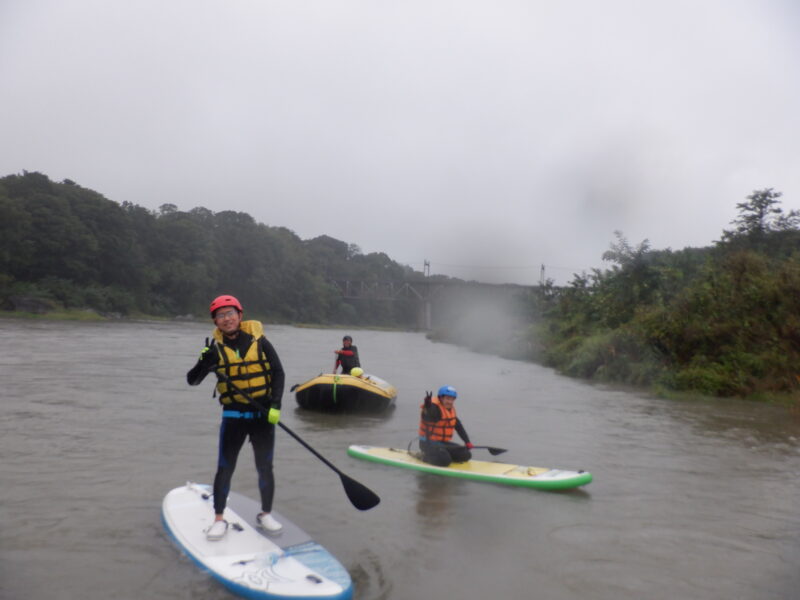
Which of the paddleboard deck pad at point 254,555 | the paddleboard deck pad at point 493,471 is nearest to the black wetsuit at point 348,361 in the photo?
the paddleboard deck pad at point 493,471

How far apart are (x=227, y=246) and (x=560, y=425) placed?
5438cm

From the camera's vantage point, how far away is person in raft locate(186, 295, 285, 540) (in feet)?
15.0

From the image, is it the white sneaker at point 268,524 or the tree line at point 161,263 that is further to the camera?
the tree line at point 161,263

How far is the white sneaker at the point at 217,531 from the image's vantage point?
15.1 ft

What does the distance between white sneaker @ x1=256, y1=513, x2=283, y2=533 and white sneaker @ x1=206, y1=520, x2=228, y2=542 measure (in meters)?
0.24

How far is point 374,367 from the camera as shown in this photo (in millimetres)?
21172

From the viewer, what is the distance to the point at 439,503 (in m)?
6.30

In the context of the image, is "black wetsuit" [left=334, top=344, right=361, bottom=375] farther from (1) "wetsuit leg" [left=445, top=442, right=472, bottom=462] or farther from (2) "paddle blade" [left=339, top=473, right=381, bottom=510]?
(2) "paddle blade" [left=339, top=473, right=381, bottom=510]

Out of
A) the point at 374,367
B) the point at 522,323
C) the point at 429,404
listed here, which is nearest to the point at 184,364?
the point at 374,367

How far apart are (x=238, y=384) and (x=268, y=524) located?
0.97 meters

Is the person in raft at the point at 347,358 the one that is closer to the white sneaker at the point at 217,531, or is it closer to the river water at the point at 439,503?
the river water at the point at 439,503

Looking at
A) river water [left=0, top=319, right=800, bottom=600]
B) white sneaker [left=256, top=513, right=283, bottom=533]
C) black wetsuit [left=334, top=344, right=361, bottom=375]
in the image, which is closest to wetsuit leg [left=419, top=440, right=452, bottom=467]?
river water [left=0, top=319, right=800, bottom=600]

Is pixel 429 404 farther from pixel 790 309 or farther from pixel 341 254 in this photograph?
pixel 341 254

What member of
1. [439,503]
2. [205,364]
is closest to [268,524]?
[205,364]
